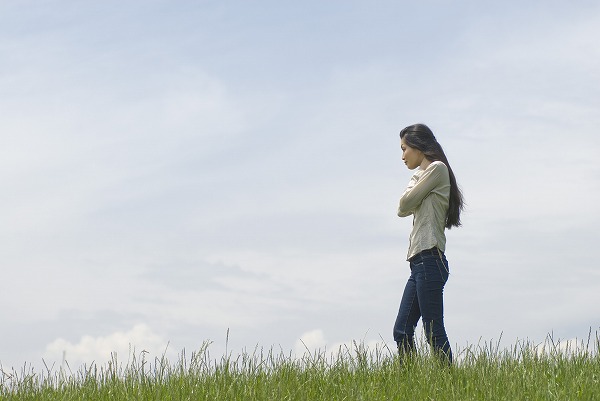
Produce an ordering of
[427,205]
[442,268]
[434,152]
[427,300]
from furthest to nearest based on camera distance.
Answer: [434,152], [427,205], [442,268], [427,300]

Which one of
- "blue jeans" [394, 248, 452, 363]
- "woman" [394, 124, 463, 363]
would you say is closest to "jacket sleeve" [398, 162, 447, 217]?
"woman" [394, 124, 463, 363]

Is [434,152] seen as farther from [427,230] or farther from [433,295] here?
[433,295]

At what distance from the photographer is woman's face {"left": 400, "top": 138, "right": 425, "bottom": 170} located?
7.25 meters

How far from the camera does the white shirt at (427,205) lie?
6.94 m

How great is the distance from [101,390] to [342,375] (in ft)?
7.29

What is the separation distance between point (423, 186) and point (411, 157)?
1.39 feet

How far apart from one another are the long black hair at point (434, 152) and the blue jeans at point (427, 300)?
0.49 meters

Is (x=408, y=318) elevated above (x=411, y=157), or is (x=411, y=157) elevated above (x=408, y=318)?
(x=411, y=157)

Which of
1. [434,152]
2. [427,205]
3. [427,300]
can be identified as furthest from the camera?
[434,152]

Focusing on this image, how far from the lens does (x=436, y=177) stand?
6984mm

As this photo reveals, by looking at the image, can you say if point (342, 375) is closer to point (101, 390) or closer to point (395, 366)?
point (395, 366)

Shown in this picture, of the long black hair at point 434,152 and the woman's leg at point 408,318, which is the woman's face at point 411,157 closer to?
the long black hair at point 434,152

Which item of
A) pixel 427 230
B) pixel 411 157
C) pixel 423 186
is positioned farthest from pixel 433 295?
pixel 411 157

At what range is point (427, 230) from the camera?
22.8ft
